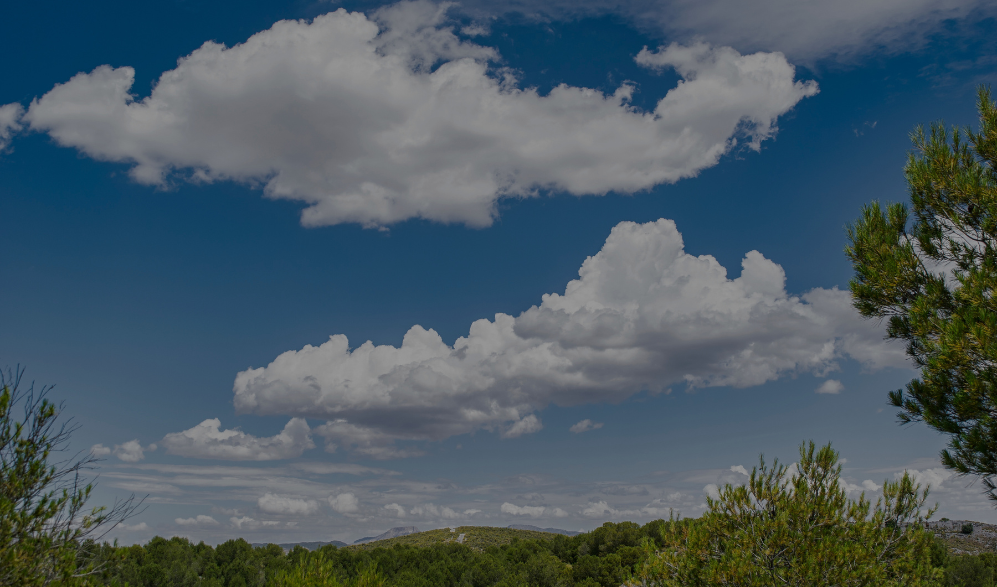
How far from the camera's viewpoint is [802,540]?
11.4m

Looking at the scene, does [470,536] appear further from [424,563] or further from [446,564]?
[446,564]

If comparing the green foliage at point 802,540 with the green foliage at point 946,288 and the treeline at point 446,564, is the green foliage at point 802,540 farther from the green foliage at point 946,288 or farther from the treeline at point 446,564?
the treeline at point 446,564

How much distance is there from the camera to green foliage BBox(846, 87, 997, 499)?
11016 millimetres

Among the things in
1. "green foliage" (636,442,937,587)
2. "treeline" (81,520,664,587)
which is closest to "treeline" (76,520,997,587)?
"treeline" (81,520,664,587)

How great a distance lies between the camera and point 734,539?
480 inches

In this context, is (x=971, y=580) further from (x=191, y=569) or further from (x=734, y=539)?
(x=191, y=569)

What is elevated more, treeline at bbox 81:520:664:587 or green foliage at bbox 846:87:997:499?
green foliage at bbox 846:87:997:499

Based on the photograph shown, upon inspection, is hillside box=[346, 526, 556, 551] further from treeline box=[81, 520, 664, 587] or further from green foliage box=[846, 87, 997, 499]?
green foliage box=[846, 87, 997, 499]

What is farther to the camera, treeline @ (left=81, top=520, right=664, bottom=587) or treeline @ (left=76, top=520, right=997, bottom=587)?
treeline @ (left=81, top=520, right=664, bottom=587)

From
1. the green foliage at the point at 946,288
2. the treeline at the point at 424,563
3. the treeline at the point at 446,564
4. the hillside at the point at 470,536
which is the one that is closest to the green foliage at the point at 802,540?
the green foliage at the point at 946,288

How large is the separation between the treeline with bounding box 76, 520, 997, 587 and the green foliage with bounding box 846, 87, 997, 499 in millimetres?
25272

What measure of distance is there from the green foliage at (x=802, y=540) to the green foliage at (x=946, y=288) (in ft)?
5.84

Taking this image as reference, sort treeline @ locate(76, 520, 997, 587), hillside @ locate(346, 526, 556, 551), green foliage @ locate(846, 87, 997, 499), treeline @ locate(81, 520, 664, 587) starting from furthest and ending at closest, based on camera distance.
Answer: hillside @ locate(346, 526, 556, 551) → treeline @ locate(81, 520, 664, 587) → treeline @ locate(76, 520, 997, 587) → green foliage @ locate(846, 87, 997, 499)

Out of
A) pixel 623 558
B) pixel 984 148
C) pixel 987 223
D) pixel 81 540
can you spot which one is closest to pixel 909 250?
pixel 987 223
